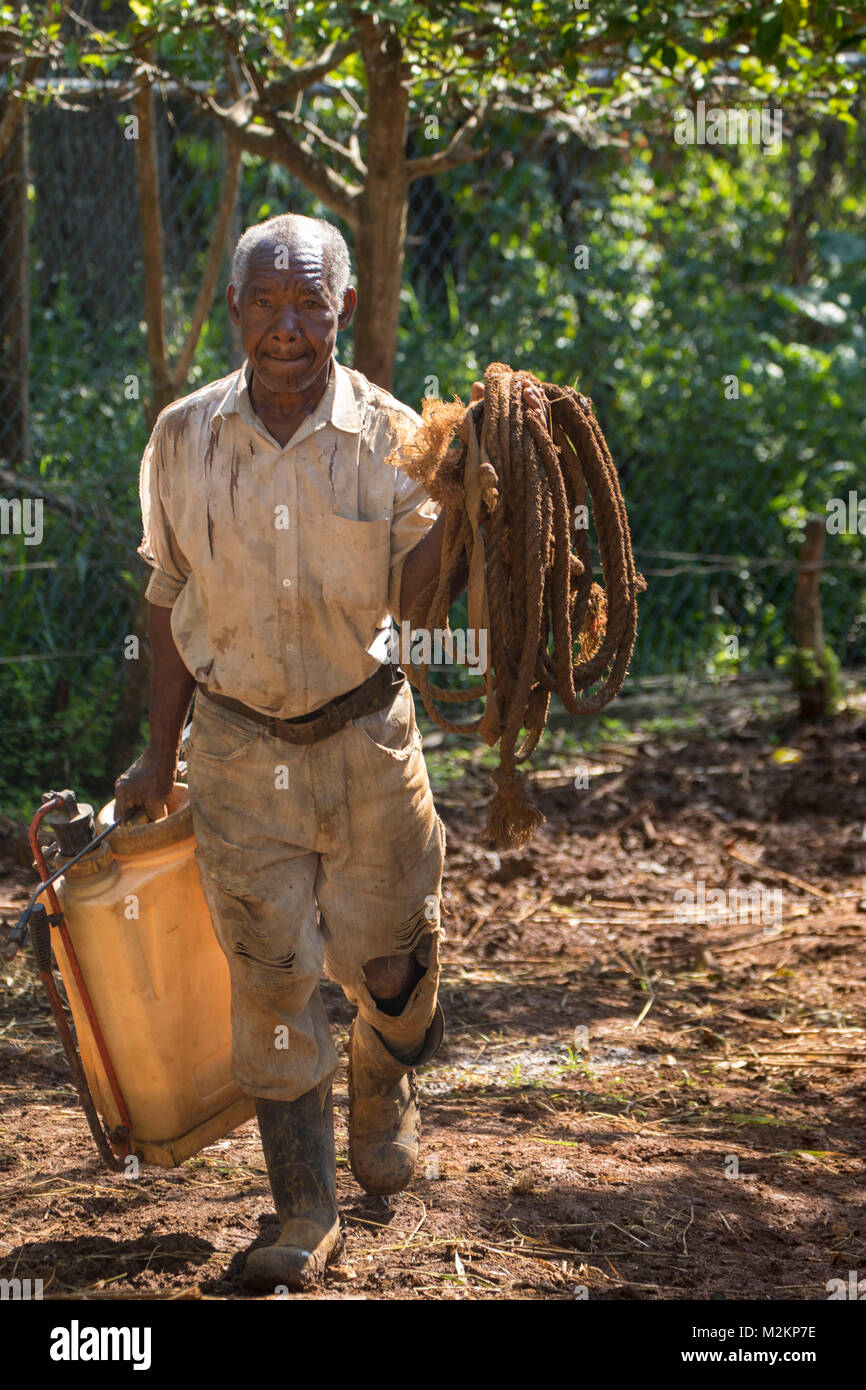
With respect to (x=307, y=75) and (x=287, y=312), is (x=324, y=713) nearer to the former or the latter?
(x=287, y=312)

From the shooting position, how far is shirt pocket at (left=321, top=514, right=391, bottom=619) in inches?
103

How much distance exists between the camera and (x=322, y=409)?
2.63 metres

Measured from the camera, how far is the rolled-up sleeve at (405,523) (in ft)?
8.68

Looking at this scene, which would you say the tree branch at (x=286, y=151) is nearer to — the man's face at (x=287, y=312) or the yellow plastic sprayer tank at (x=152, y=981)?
the man's face at (x=287, y=312)

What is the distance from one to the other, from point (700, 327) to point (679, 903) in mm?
4170

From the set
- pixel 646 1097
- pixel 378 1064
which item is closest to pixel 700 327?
pixel 646 1097

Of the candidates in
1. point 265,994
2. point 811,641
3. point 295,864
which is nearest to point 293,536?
point 295,864

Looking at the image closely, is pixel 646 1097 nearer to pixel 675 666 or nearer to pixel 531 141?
pixel 675 666

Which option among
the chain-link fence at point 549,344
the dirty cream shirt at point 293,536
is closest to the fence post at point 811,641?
the chain-link fence at point 549,344

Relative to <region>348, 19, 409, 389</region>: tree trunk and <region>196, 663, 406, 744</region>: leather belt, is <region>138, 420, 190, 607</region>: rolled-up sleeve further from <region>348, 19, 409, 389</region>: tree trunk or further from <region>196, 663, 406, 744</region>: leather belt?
<region>348, 19, 409, 389</region>: tree trunk

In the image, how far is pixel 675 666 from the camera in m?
7.23

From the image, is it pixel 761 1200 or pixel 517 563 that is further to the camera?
pixel 761 1200

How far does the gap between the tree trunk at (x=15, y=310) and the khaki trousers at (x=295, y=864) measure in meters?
3.45

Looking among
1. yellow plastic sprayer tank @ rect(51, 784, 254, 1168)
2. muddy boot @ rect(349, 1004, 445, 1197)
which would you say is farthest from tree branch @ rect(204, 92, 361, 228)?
muddy boot @ rect(349, 1004, 445, 1197)
